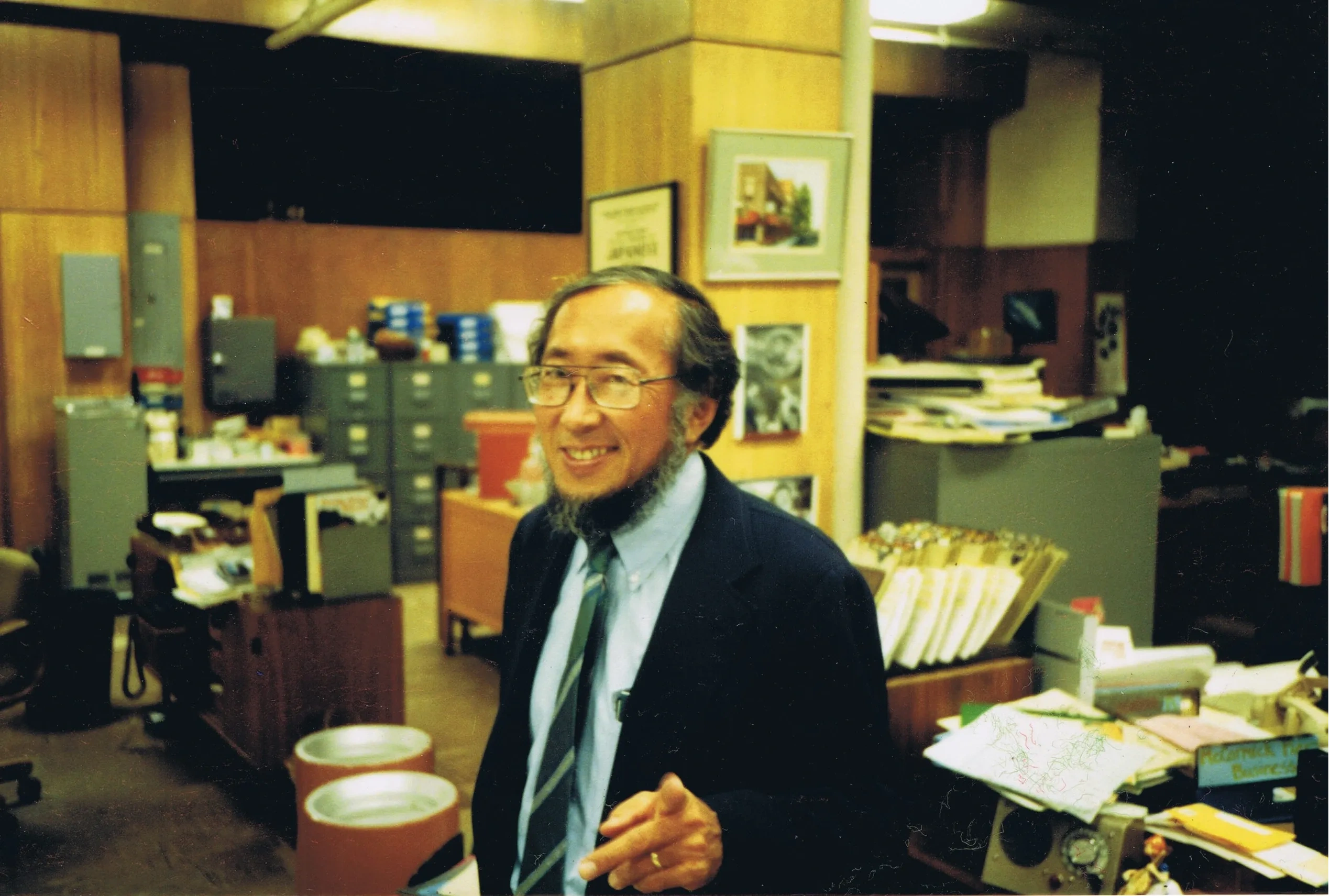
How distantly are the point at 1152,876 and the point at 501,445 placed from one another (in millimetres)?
3787

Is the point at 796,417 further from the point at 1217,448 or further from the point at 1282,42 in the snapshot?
the point at 1217,448

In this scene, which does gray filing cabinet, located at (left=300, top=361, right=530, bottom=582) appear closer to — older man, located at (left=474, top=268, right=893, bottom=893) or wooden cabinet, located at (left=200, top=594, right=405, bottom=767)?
wooden cabinet, located at (left=200, top=594, right=405, bottom=767)

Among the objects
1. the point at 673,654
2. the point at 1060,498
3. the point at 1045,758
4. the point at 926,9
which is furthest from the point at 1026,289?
the point at 673,654

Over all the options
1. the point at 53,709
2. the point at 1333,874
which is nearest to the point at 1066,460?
the point at 1333,874

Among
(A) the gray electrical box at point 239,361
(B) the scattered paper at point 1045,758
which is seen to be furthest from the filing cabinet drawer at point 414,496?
(B) the scattered paper at point 1045,758

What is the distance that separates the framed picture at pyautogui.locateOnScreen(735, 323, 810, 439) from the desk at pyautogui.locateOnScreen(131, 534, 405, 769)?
142cm

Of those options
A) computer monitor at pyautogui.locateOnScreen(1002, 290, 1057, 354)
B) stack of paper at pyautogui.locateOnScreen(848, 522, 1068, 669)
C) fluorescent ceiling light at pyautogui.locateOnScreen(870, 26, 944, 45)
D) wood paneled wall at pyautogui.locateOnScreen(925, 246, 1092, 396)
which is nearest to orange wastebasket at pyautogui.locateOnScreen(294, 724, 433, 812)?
stack of paper at pyautogui.locateOnScreen(848, 522, 1068, 669)

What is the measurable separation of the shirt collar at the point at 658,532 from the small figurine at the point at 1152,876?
99cm

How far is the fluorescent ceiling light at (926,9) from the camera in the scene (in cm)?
443

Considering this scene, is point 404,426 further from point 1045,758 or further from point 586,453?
point 586,453

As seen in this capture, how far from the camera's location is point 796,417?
340cm

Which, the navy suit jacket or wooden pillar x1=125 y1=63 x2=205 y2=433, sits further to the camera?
wooden pillar x1=125 y1=63 x2=205 y2=433

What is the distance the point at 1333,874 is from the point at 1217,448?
20.4 ft

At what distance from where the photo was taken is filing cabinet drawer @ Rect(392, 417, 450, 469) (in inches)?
292
